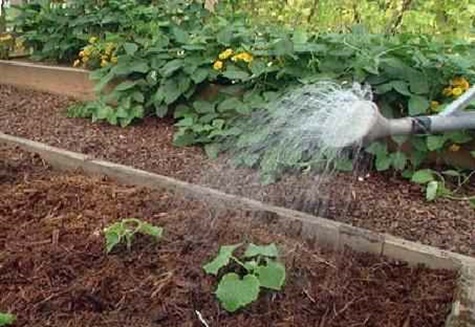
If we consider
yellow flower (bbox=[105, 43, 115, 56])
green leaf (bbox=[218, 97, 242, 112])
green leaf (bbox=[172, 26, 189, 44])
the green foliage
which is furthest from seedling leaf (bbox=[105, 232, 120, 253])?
yellow flower (bbox=[105, 43, 115, 56])

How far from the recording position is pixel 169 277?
5.41ft

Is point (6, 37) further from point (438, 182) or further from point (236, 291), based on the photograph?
point (236, 291)

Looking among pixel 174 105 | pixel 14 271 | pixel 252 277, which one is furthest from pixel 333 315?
pixel 174 105

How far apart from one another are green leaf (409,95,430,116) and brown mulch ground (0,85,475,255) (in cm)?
26

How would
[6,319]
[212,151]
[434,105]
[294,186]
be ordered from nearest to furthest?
[6,319], [294,186], [434,105], [212,151]

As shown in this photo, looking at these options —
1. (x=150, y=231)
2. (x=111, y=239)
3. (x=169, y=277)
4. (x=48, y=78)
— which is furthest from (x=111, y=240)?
(x=48, y=78)

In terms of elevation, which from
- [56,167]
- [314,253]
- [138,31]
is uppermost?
[138,31]

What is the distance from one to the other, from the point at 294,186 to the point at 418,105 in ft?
1.82

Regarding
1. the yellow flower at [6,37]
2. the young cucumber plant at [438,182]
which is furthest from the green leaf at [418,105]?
the yellow flower at [6,37]

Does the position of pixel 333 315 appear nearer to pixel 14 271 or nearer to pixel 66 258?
pixel 66 258

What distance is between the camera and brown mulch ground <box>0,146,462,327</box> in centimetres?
152

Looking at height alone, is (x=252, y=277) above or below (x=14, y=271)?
above

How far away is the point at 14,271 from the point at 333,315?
844mm

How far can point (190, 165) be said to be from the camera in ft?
8.35
